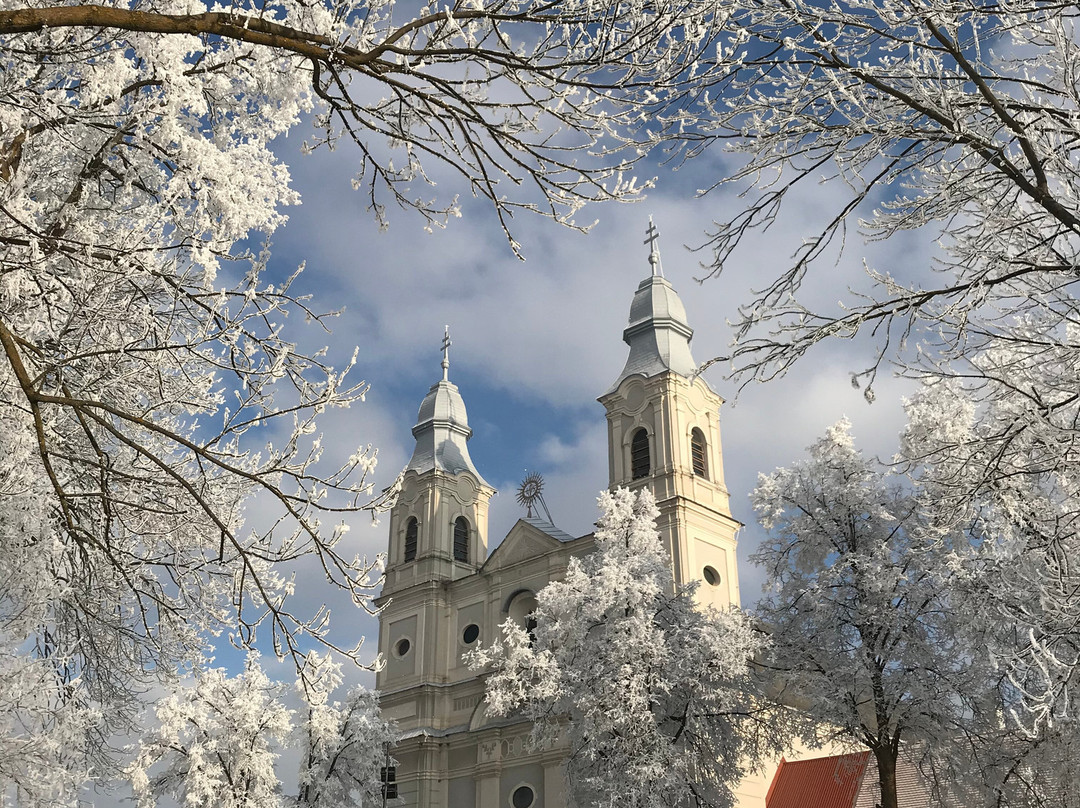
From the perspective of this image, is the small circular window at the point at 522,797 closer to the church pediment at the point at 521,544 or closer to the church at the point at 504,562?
the church at the point at 504,562

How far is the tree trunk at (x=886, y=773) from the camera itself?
16828 millimetres

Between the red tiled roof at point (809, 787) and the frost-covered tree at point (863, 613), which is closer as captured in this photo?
the frost-covered tree at point (863, 613)

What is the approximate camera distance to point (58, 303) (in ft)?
22.4

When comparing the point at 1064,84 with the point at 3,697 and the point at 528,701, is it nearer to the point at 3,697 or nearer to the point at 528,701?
the point at 3,697

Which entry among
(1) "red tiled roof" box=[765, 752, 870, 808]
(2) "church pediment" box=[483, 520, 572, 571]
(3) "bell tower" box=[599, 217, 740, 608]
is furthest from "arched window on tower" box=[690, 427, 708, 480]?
(1) "red tiled roof" box=[765, 752, 870, 808]

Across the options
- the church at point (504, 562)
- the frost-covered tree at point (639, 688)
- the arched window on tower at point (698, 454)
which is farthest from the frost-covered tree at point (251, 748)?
the arched window on tower at point (698, 454)

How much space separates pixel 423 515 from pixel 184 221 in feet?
108

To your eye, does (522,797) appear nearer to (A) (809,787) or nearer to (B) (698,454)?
(A) (809,787)

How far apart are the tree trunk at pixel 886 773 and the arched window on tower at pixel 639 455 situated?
49.0 feet

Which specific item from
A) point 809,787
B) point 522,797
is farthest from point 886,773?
point 522,797

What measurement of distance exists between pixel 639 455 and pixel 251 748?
14.8 meters

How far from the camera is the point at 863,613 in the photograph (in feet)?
59.1

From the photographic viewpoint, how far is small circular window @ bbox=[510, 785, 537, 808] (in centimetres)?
3011

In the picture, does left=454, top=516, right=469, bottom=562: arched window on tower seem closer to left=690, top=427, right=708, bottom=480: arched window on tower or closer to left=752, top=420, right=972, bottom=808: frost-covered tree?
left=690, top=427, right=708, bottom=480: arched window on tower
